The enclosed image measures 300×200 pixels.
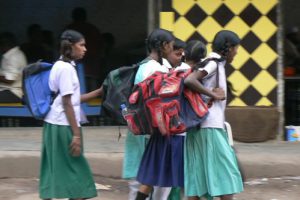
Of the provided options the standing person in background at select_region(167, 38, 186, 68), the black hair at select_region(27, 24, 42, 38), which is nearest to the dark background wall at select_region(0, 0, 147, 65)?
the black hair at select_region(27, 24, 42, 38)

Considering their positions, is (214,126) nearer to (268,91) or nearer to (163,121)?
(163,121)

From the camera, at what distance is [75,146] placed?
5.28 metres

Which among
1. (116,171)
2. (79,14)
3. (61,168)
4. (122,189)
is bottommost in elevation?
(122,189)

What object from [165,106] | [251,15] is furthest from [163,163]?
[251,15]

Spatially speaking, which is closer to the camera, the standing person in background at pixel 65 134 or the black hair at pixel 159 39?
the standing person in background at pixel 65 134

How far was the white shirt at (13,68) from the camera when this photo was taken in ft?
30.5

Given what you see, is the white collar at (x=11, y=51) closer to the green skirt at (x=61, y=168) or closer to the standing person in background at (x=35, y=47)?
the standing person in background at (x=35, y=47)

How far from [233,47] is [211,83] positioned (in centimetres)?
33

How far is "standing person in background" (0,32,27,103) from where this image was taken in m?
9.28

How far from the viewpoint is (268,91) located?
322 inches

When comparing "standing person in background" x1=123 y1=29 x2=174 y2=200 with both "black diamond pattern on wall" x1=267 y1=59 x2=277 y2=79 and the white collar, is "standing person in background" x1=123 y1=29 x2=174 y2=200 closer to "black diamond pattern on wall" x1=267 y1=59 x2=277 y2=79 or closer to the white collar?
"black diamond pattern on wall" x1=267 y1=59 x2=277 y2=79

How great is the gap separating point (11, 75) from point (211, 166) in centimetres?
492

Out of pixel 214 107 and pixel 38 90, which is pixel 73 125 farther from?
pixel 214 107

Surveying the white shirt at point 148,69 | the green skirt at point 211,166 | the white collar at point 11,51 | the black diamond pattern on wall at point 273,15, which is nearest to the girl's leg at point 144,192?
the green skirt at point 211,166
